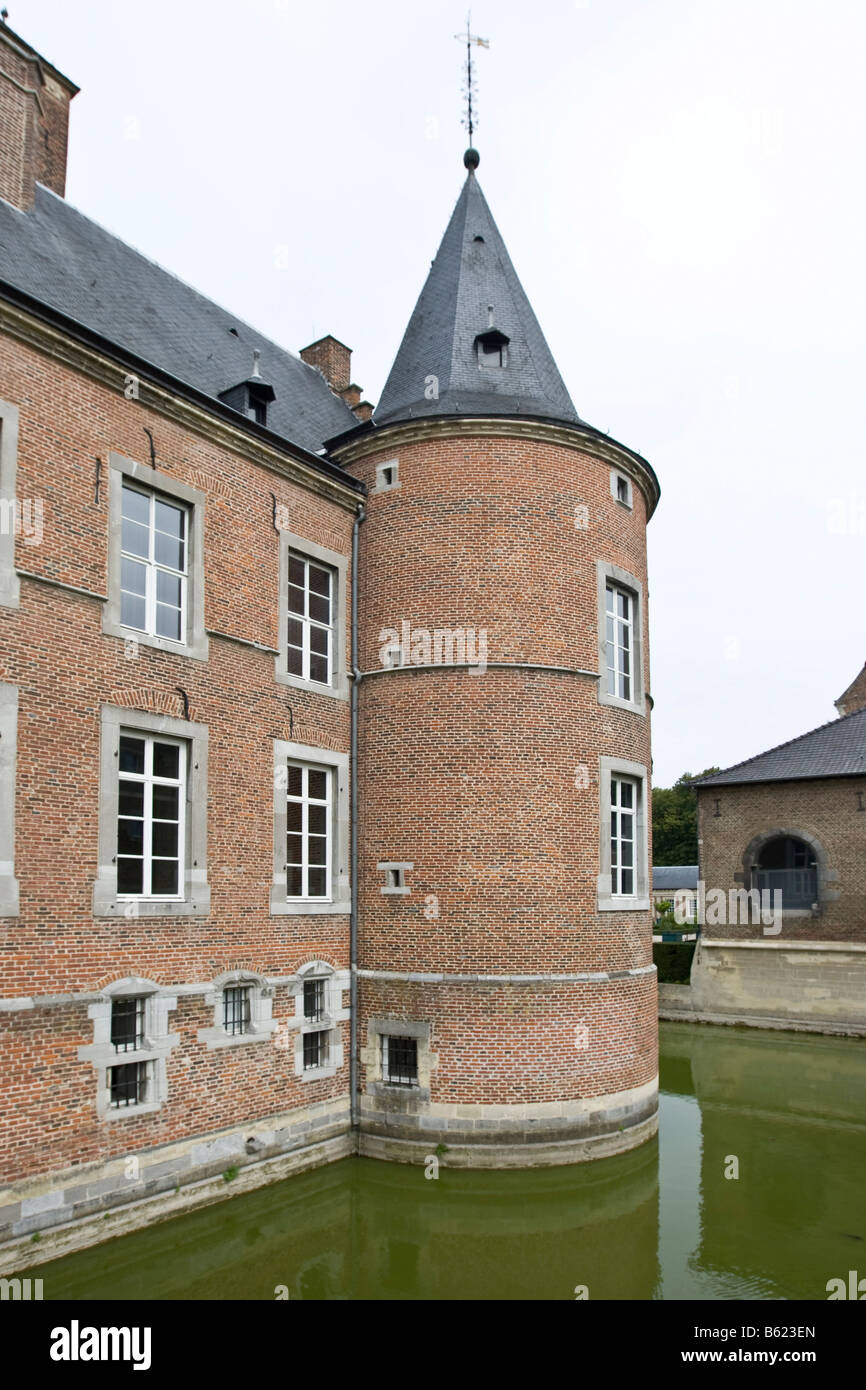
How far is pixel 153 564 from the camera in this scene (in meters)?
11.1

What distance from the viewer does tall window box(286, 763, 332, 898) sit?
12742 millimetres

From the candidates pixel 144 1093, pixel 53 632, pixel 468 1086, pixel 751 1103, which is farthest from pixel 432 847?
pixel 751 1103

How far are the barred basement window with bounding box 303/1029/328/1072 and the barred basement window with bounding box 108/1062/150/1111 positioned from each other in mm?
2559

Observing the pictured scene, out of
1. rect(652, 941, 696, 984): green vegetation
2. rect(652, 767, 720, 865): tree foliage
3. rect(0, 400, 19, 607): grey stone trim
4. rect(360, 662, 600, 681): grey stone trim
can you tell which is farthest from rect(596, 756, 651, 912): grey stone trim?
rect(652, 767, 720, 865): tree foliage

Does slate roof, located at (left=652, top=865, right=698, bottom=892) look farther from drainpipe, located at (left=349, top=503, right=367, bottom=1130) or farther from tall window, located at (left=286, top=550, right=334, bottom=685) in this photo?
tall window, located at (left=286, top=550, right=334, bottom=685)

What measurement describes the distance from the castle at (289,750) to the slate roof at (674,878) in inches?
2110

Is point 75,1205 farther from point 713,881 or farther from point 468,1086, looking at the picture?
point 713,881

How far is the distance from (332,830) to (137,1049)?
13.1ft

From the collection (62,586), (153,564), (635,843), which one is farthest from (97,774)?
(635,843)

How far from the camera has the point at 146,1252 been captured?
9.20 meters

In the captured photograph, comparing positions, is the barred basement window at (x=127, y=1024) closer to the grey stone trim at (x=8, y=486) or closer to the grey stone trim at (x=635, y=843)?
the grey stone trim at (x=8, y=486)

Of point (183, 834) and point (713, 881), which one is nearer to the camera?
point (183, 834)

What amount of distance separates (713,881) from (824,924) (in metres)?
3.28

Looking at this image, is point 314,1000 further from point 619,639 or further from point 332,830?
point 619,639
